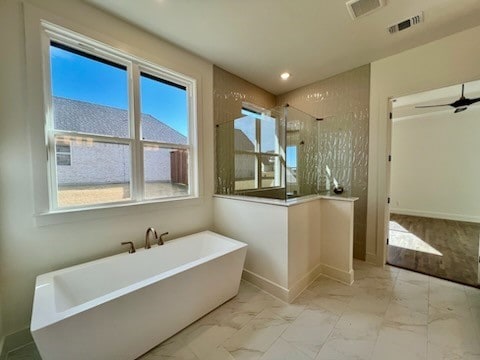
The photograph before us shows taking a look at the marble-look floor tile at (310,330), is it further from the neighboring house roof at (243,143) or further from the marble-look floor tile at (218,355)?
the neighboring house roof at (243,143)

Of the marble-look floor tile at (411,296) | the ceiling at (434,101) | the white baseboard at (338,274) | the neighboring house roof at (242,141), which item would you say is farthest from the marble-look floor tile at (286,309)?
the ceiling at (434,101)

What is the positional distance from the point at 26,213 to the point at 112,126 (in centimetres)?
102

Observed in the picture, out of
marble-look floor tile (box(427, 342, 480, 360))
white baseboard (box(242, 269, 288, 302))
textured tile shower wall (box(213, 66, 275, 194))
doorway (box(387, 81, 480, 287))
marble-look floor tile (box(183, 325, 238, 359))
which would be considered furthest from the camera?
doorway (box(387, 81, 480, 287))

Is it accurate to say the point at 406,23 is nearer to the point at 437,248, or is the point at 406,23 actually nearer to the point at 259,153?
the point at 259,153

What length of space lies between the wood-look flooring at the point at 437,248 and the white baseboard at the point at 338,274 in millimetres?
969

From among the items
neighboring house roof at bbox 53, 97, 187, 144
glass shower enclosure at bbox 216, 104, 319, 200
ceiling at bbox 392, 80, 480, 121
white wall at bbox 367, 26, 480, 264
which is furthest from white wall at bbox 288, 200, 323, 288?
ceiling at bbox 392, 80, 480, 121

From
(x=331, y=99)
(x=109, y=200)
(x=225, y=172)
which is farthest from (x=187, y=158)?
(x=331, y=99)

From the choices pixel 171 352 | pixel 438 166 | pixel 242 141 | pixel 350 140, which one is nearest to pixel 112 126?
pixel 242 141

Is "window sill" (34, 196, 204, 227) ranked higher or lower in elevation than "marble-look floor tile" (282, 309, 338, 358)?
higher

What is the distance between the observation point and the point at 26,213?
159 centimetres

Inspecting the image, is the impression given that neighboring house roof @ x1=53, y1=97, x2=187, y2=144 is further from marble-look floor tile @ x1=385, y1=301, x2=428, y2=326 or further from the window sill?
marble-look floor tile @ x1=385, y1=301, x2=428, y2=326

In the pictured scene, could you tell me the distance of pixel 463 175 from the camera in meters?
4.61

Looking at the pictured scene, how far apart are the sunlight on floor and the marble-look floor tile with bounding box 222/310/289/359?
9.32 feet

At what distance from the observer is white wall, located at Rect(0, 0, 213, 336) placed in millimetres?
1509
